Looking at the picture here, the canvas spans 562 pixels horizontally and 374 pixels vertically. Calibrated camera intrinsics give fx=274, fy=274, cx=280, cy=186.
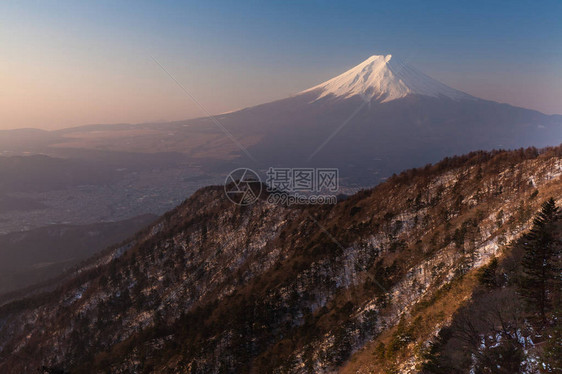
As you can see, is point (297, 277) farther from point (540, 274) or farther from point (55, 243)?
point (55, 243)

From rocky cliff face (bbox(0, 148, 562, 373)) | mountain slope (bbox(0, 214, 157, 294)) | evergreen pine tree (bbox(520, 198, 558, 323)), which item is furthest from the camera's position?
mountain slope (bbox(0, 214, 157, 294))

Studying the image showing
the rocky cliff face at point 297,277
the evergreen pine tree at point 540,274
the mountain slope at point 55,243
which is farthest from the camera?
the mountain slope at point 55,243

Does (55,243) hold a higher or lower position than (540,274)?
lower

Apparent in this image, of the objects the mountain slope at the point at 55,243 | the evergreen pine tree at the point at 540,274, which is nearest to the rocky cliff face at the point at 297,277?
the evergreen pine tree at the point at 540,274

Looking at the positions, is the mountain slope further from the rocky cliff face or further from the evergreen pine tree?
the evergreen pine tree

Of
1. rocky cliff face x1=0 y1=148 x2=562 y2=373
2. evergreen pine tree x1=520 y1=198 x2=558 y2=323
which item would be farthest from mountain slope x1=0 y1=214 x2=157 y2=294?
evergreen pine tree x1=520 y1=198 x2=558 y2=323

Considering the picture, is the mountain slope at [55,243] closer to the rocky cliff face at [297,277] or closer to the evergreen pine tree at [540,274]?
the rocky cliff face at [297,277]

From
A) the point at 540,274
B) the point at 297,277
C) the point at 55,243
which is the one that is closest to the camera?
the point at 540,274

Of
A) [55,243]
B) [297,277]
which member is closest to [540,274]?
[297,277]

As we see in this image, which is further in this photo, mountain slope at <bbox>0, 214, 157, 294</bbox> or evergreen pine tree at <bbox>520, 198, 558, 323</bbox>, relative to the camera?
mountain slope at <bbox>0, 214, 157, 294</bbox>
